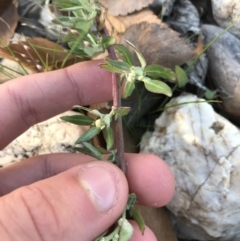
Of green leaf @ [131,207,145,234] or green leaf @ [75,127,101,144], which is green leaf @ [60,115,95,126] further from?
green leaf @ [131,207,145,234]

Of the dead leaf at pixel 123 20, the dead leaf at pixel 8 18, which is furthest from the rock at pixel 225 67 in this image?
the dead leaf at pixel 8 18

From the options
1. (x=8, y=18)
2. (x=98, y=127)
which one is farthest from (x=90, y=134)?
(x=8, y=18)

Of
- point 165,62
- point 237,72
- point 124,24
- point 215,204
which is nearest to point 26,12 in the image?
point 124,24

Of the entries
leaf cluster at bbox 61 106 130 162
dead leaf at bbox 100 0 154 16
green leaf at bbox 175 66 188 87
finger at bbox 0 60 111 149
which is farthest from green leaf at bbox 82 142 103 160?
dead leaf at bbox 100 0 154 16

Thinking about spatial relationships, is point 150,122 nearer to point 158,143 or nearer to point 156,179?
point 158,143

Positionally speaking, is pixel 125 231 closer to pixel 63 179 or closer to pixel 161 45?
pixel 63 179

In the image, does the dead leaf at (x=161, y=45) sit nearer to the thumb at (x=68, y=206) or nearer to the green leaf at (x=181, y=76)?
the green leaf at (x=181, y=76)
